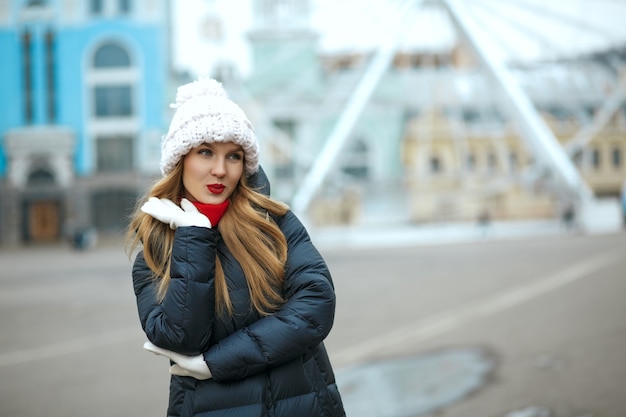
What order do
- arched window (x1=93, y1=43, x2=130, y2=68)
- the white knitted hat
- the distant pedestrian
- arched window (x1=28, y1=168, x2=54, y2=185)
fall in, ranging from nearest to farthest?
the white knitted hat < the distant pedestrian < arched window (x1=28, y1=168, x2=54, y2=185) < arched window (x1=93, y1=43, x2=130, y2=68)

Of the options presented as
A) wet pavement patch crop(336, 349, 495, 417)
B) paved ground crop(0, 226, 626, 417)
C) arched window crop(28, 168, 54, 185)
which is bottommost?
arched window crop(28, 168, 54, 185)


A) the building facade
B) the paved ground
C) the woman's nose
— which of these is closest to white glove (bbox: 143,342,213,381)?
the woman's nose

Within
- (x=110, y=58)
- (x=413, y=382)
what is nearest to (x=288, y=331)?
(x=413, y=382)

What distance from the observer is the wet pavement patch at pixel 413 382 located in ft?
15.4

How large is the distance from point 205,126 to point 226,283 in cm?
40

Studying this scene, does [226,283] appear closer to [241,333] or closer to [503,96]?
[241,333]

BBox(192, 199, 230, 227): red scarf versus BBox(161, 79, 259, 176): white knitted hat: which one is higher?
BBox(161, 79, 259, 176): white knitted hat

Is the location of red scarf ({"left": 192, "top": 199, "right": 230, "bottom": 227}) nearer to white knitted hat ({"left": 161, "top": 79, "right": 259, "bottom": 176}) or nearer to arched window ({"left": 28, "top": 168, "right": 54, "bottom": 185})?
white knitted hat ({"left": 161, "top": 79, "right": 259, "bottom": 176})

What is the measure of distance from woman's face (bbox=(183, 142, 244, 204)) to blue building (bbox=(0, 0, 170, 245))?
31468 mm

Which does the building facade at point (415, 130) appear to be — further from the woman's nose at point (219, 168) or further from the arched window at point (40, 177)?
the woman's nose at point (219, 168)

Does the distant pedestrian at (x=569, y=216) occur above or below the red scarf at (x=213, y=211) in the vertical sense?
below

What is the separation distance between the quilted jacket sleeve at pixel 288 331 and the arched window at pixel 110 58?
1319 inches

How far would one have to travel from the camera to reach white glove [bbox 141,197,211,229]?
1.93 meters

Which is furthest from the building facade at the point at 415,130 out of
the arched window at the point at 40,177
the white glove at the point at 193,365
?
the white glove at the point at 193,365
